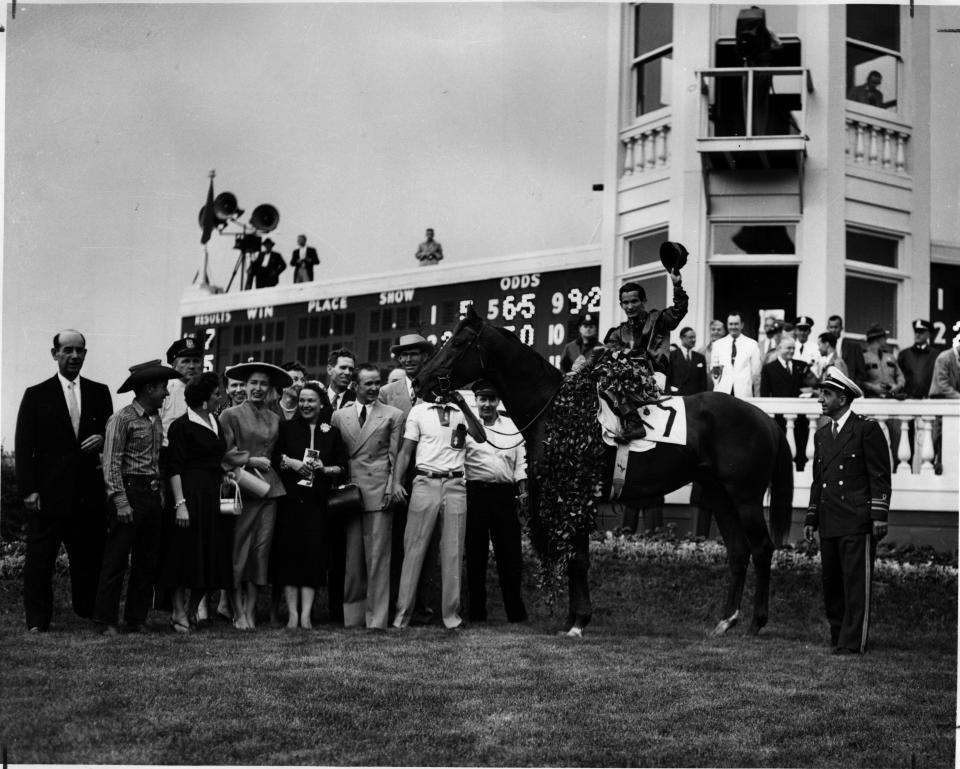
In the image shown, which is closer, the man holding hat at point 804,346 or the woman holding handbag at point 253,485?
the woman holding handbag at point 253,485

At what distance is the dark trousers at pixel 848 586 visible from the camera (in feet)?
30.9

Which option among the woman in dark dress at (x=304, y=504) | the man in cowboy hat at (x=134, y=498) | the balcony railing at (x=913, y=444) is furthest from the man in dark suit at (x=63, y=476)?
the balcony railing at (x=913, y=444)

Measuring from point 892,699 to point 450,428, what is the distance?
13.5ft

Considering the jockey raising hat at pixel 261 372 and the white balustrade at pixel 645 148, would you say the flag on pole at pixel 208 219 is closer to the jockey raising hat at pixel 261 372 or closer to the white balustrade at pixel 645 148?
the jockey raising hat at pixel 261 372

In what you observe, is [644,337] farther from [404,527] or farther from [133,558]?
[133,558]

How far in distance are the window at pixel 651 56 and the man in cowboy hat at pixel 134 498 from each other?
379 inches

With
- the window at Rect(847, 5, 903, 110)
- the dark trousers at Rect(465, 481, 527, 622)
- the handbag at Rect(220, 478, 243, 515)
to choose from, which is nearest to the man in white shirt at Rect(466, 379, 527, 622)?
the dark trousers at Rect(465, 481, 527, 622)

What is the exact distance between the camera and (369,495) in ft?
34.3

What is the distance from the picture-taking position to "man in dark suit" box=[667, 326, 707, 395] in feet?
45.2

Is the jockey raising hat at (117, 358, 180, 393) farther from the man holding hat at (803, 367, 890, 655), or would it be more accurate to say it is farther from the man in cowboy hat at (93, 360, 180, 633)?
the man holding hat at (803, 367, 890, 655)

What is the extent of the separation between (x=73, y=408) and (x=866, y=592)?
600 centimetres

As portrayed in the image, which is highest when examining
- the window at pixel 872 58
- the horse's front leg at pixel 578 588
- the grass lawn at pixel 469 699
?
Result: the window at pixel 872 58

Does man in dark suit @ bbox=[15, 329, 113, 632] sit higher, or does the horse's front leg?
man in dark suit @ bbox=[15, 329, 113, 632]

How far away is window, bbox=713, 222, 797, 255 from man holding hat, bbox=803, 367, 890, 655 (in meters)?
7.19
